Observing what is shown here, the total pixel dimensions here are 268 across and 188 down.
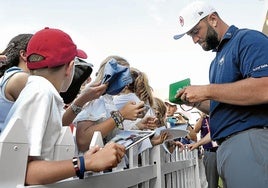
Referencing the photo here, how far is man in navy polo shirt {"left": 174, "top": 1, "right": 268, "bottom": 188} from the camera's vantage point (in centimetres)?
146

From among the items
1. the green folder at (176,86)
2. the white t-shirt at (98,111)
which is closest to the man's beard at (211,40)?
the green folder at (176,86)

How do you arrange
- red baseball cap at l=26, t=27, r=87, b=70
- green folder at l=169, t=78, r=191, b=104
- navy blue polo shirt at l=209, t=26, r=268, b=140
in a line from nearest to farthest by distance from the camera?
red baseball cap at l=26, t=27, r=87, b=70 < navy blue polo shirt at l=209, t=26, r=268, b=140 < green folder at l=169, t=78, r=191, b=104

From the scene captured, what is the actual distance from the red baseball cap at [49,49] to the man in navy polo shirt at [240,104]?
73cm

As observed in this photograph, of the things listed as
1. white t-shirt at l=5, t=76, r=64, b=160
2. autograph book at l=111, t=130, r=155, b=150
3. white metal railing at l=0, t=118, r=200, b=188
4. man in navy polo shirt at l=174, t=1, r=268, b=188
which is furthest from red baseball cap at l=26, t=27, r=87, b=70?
man in navy polo shirt at l=174, t=1, r=268, b=188

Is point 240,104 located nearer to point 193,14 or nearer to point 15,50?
point 193,14

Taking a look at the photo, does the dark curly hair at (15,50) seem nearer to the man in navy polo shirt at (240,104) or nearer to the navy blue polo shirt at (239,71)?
the man in navy polo shirt at (240,104)

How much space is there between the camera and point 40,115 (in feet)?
2.94

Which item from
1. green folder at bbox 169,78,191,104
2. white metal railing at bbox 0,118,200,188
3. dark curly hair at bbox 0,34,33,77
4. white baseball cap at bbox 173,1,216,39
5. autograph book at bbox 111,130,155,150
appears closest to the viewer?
white metal railing at bbox 0,118,200,188

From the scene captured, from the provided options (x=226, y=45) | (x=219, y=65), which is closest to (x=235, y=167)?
(x=219, y=65)

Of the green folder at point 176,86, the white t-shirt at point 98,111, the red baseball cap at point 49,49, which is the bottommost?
the white t-shirt at point 98,111

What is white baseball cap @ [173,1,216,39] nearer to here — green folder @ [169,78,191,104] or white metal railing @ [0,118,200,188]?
green folder @ [169,78,191,104]

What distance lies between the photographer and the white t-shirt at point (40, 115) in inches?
34.9

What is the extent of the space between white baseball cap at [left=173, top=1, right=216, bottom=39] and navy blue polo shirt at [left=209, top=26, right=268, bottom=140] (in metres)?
0.32

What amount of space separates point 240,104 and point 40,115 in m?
1.00
